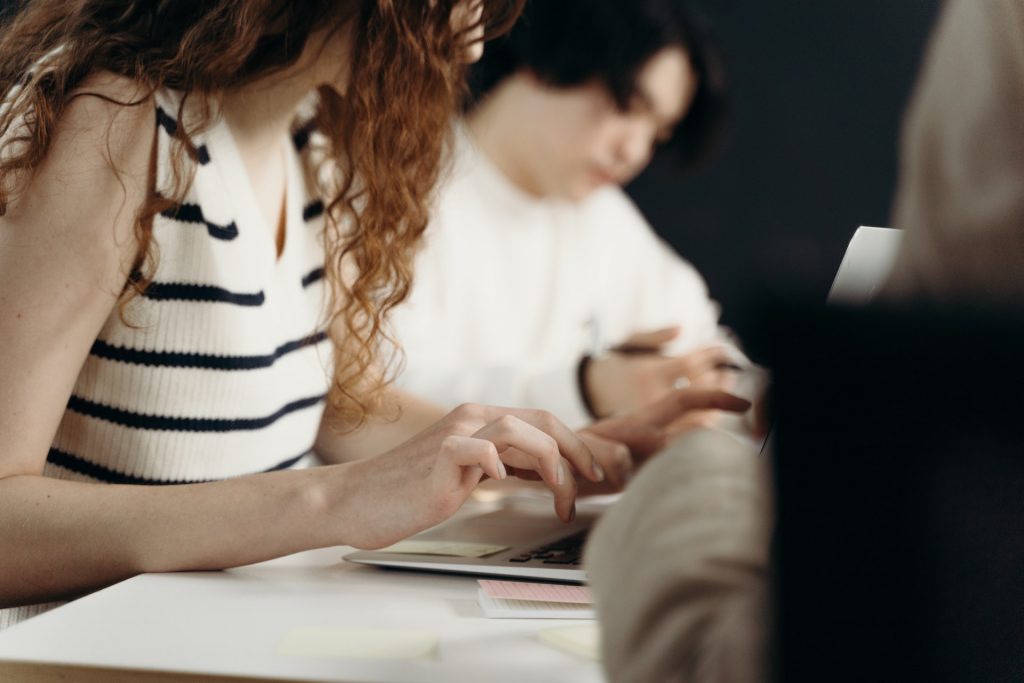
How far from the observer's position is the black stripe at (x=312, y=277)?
3.02 feet

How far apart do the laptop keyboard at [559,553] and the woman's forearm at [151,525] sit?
0.13 metres

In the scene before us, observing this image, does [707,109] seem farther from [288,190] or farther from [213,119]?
[213,119]

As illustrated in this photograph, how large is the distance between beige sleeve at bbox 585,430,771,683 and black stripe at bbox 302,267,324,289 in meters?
0.65

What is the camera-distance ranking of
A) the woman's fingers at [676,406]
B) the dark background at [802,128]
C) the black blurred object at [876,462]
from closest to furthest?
the black blurred object at [876,462] < the woman's fingers at [676,406] < the dark background at [802,128]

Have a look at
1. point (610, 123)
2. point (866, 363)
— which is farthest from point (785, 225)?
point (866, 363)

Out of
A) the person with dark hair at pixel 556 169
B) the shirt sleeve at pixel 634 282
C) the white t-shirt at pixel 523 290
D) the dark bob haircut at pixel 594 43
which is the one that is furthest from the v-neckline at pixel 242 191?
the shirt sleeve at pixel 634 282

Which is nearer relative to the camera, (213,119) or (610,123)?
(213,119)

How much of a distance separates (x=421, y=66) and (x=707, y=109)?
50.9 inches

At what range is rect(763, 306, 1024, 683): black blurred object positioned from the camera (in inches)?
10.1

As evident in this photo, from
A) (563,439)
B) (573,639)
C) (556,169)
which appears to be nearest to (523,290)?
(556,169)

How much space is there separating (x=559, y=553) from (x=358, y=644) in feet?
0.73

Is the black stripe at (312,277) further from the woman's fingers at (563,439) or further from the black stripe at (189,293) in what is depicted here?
the woman's fingers at (563,439)

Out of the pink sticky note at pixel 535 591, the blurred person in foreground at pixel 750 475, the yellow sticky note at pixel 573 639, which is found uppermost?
the blurred person in foreground at pixel 750 475

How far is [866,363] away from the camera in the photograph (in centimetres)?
26
